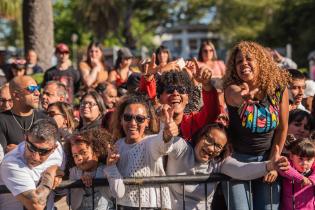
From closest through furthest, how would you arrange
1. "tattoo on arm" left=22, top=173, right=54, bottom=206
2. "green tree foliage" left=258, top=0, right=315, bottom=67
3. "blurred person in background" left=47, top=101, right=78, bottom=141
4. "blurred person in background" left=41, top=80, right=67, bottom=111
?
"tattoo on arm" left=22, top=173, right=54, bottom=206 → "blurred person in background" left=47, top=101, right=78, bottom=141 → "blurred person in background" left=41, top=80, right=67, bottom=111 → "green tree foliage" left=258, top=0, right=315, bottom=67

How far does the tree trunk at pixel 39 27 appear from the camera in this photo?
14000 millimetres

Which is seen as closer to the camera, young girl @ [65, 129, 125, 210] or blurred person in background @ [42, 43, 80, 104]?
young girl @ [65, 129, 125, 210]

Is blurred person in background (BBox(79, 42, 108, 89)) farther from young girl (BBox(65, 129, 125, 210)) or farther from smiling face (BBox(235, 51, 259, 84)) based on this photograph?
smiling face (BBox(235, 51, 259, 84))

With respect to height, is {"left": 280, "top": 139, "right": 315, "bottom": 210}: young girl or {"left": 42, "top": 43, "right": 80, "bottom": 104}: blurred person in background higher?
{"left": 42, "top": 43, "right": 80, "bottom": 104}: blurred person in background

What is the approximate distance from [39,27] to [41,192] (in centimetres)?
1010

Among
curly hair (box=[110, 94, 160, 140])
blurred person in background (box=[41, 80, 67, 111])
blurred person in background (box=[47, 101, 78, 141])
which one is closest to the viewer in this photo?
curly hair (box=[110, 94, 160, 140])

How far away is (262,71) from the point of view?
4.83 m

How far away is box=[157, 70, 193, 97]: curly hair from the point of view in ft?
17.6

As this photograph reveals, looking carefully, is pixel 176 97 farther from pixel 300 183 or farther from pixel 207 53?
pixel 207 53

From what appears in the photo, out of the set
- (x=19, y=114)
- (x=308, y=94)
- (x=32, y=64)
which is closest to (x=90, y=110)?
(x=19, y=114)

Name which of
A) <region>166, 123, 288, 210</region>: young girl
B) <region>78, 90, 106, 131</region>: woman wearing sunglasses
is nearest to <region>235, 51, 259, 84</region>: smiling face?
<region>166, 123, 288, 210</region>: young girl

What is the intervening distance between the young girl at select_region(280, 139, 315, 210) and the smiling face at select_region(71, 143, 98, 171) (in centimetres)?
146

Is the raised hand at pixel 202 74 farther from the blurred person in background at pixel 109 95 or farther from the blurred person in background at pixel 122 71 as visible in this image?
the blurred person in background at pixel 122 71

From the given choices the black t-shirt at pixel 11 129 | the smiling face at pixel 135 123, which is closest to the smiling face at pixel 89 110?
the black t-shirt at pixel 11 129
